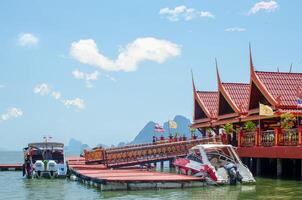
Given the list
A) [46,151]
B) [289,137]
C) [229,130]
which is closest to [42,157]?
[46,151]

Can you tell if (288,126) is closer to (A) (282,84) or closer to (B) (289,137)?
(B) (289,137)

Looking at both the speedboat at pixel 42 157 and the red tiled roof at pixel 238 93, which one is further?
the red tiled roof at pixel 238 93

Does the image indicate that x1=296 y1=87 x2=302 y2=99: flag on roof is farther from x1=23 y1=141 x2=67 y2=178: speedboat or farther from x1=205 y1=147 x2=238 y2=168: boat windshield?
x1=23 y1=141 x2=67 y2=178: speedboat

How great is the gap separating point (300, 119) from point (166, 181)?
12225 millimetres

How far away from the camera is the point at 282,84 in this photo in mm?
33219

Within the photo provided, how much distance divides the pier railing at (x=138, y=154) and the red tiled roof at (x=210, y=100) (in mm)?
7073

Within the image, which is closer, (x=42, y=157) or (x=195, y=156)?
(x=195, y=156)

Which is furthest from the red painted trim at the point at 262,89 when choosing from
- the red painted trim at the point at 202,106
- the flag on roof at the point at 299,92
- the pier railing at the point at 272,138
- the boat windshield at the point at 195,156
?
the red painted trim at the point at 202,106

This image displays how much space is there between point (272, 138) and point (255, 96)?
6502 mm

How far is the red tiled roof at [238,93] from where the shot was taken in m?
38.9

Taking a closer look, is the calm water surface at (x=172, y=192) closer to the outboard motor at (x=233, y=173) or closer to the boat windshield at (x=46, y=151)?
the outboard motor at (x=233, y=173)

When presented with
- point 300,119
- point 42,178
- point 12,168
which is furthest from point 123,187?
point 12,168

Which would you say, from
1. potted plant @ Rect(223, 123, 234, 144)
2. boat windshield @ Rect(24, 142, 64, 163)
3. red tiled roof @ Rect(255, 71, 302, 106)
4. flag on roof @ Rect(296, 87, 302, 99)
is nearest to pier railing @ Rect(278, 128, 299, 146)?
red tiled roof @ Rect(255, 71, 302, 106)

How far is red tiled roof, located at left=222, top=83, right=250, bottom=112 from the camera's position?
38.9 metres
